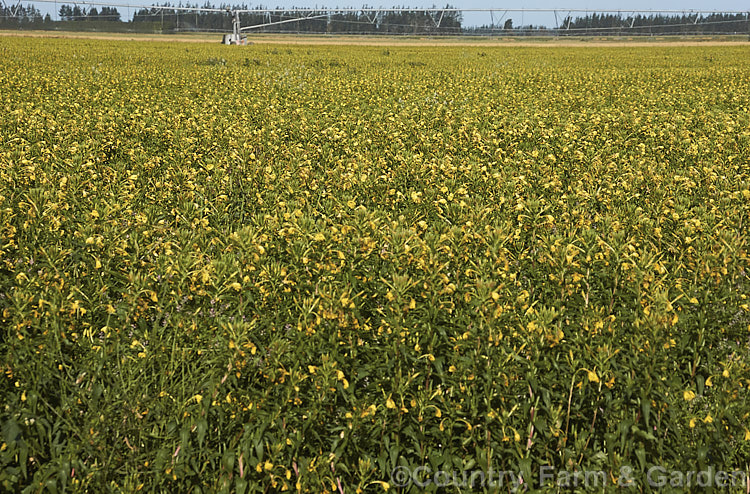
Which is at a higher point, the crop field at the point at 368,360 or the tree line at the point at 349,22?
the tree line at the point at 349,22

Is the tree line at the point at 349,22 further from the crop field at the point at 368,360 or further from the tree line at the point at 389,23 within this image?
the crop field at the point at 368,360

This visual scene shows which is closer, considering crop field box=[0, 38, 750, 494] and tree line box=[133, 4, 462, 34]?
crop field box=[0, 38, 750, 494]

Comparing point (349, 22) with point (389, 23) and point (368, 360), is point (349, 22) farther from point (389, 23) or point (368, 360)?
point (368, 360)

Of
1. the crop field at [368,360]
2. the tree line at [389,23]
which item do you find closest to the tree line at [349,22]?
the tree line at [389,23]

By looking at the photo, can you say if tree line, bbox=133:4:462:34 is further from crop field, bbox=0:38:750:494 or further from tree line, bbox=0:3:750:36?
crop field, bbox=0:38:750:494

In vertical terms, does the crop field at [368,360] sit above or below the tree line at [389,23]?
below

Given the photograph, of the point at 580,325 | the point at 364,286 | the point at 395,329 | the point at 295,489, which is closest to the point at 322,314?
the point at 395,329

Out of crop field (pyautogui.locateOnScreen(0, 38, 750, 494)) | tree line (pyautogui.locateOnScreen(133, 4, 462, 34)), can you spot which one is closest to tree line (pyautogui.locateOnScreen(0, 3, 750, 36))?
tree line (pyautogui.locateOnScreen(133, 4, 462, 34))

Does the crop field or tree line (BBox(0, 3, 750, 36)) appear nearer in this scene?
the crop field

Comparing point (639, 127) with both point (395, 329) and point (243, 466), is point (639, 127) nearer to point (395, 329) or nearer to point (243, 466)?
point (395, 329)

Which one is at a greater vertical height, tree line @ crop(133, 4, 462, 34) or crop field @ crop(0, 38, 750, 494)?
tree line @ crop(133, 4, 462, 34)

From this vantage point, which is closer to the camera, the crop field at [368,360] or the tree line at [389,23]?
the crop field at [368,360]

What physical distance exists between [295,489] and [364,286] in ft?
4.42

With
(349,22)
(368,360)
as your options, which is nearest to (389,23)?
(349,22)
